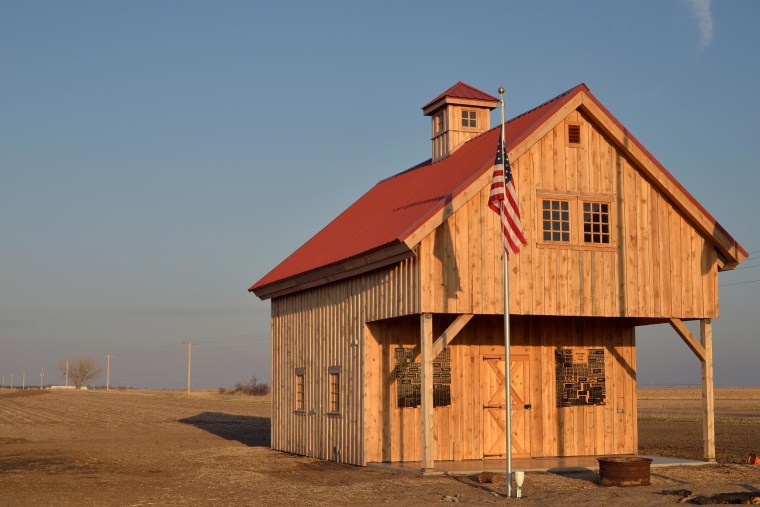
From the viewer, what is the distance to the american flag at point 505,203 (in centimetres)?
1755

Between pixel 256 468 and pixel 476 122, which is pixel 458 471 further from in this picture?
pixel 476 122

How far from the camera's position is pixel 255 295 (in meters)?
30.1

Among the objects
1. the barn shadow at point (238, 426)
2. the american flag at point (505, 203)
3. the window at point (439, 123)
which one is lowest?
the barn shadow at point (238, 426)

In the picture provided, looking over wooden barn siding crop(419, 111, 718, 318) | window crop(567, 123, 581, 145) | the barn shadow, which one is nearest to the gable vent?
window crop(567, 123, 581, 145)

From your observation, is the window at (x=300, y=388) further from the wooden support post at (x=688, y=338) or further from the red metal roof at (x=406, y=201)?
the wooden support post at (x=688, y=338)

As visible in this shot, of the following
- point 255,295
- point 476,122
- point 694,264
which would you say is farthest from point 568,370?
point 255,295

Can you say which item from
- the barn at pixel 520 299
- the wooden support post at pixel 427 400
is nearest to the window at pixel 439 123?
the barn at pixel 520 299

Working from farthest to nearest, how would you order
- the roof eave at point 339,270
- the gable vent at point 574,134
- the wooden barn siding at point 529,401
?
the wooden barn siding at point 529,401
the gable vent at point 574,134
the roof eave at point 339,270

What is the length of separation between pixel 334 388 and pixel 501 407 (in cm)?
402

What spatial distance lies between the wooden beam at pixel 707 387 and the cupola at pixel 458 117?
812cm

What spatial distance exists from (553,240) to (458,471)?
532 centimetres

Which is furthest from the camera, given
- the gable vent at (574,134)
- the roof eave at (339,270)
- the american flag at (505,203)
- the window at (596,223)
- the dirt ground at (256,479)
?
the gable vent at (574,134)

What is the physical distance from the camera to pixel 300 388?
26.8 m

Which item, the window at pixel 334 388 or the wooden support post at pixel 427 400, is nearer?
the wooden support post at pixel 427 400
